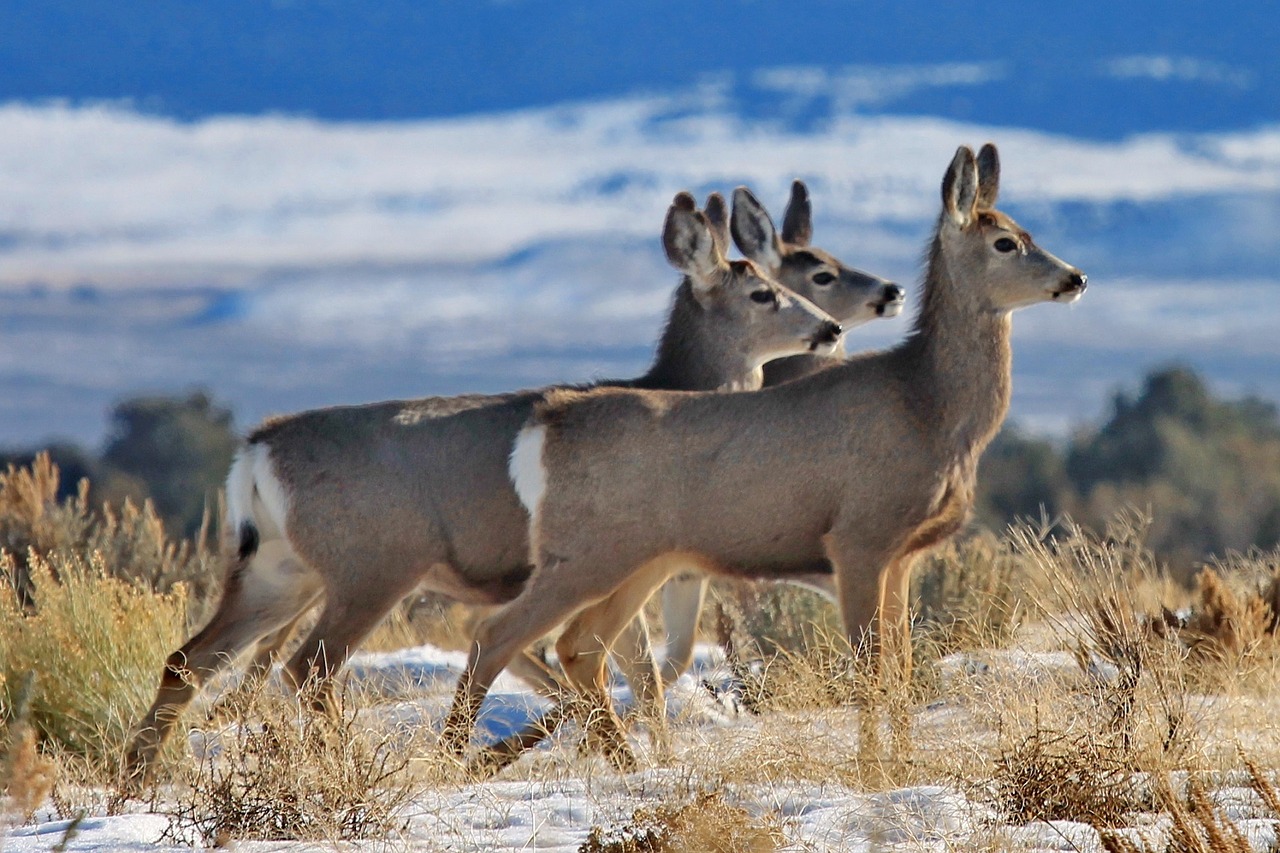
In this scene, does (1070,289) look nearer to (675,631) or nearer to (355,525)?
(675,631)

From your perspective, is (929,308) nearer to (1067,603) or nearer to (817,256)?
(1067,603)

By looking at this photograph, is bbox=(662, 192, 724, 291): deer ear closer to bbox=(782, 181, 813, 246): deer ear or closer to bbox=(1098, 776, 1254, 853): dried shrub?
bbox=(782, 181, 813, 246): deer ear

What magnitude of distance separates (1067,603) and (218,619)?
3.90 m

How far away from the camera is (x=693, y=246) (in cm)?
1022

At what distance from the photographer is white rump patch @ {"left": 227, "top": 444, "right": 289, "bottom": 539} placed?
8.09 meters

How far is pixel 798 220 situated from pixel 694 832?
25.7ft

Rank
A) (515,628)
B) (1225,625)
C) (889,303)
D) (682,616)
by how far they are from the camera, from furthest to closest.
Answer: (889,303), (682,616), (1225,625), (515,628)

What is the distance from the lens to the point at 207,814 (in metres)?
5.84

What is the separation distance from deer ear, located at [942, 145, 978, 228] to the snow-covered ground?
2356 mm

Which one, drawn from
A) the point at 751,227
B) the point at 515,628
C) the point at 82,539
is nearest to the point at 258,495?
the point at 515,628

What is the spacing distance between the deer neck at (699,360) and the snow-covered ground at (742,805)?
2.85 metres

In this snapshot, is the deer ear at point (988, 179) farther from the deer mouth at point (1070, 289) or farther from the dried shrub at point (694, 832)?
the dried shrub at point (694, 832)

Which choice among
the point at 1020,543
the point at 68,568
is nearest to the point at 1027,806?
the point at 1020,543

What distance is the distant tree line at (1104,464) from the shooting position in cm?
3950
